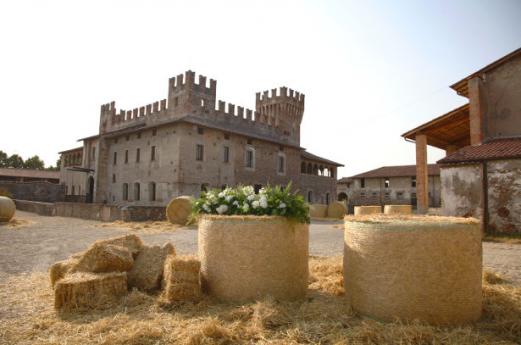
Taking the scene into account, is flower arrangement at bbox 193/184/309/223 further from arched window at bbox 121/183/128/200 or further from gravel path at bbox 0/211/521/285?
arched window at bbox 121/183/128/200

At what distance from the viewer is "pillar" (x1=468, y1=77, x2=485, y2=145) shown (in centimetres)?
1381

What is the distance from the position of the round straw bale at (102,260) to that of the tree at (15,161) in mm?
74157

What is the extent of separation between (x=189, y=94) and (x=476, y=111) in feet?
63.6

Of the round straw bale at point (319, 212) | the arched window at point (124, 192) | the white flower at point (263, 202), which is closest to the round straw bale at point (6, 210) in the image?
the arched window at point (124, 192)

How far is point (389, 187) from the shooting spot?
45.8m

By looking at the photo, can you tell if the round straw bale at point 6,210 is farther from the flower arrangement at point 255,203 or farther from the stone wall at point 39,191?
the stone wall at point 39,191

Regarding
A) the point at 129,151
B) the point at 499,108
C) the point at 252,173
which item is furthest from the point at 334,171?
the point at 499,108

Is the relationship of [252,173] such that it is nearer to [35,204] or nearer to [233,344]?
[35,204]

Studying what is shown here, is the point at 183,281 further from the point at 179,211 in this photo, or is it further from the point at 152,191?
the point at 152,191

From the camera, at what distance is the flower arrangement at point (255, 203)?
14.4ft

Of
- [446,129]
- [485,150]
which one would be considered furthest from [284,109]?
[485,150]

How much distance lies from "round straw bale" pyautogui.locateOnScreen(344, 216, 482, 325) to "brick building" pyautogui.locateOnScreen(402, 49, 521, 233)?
9.51m

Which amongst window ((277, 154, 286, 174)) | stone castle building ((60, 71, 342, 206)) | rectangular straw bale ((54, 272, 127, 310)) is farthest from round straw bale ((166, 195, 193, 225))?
window ((277, 154, 286, 174))

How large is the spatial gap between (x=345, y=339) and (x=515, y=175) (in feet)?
36.2
